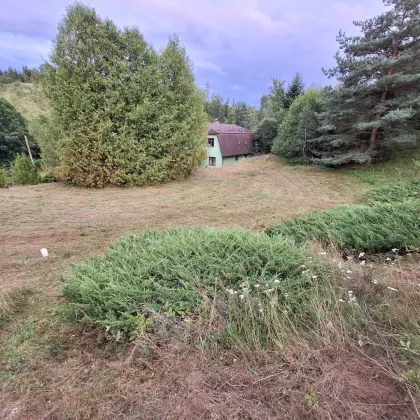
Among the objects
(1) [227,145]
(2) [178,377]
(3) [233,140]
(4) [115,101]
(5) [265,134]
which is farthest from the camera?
(3) [233,140]

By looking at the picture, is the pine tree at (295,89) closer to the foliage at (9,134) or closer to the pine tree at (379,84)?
the pine tree at (379,84)

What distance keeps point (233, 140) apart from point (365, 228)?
21.7 m

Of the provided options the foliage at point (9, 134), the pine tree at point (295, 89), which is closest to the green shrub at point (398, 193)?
the pine tree at point (295, 89)

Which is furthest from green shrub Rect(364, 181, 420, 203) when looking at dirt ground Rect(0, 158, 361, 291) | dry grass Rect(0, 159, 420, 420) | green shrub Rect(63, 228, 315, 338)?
green shrub Rect(63, 228, 315, 338)

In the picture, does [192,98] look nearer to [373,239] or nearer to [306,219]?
[306,219]

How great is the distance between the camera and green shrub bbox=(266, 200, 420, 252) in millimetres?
3236

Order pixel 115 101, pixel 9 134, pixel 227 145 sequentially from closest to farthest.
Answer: pixel 115 101, pixel 227 145, pixel 9 134

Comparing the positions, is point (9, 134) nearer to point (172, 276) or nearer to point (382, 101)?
point (172, 276)

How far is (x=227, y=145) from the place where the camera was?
23406 millimetres

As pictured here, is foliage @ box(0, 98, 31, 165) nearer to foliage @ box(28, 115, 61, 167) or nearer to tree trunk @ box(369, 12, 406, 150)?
foliage @ box(28, 115, 61, 167)

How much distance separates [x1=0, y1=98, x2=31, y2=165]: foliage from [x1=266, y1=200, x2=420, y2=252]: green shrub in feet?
101

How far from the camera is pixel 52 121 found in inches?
354

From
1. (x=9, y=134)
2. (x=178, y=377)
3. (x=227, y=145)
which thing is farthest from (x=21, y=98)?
(x=178, y=377)

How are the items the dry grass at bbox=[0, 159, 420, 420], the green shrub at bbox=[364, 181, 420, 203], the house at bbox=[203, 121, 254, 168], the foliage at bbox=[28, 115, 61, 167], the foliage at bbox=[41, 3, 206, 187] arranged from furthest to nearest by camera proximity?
the house at bbox=[203, 121, 254, 168] < the foliage at bbox=[28, 115, 61, 167] < the foliage at bbox=[41, 3, 206, 187] < the green shrub at bbox=[364, 181, 420, 203] < the dry grass at bbox=[0, 159, 420, 420]
